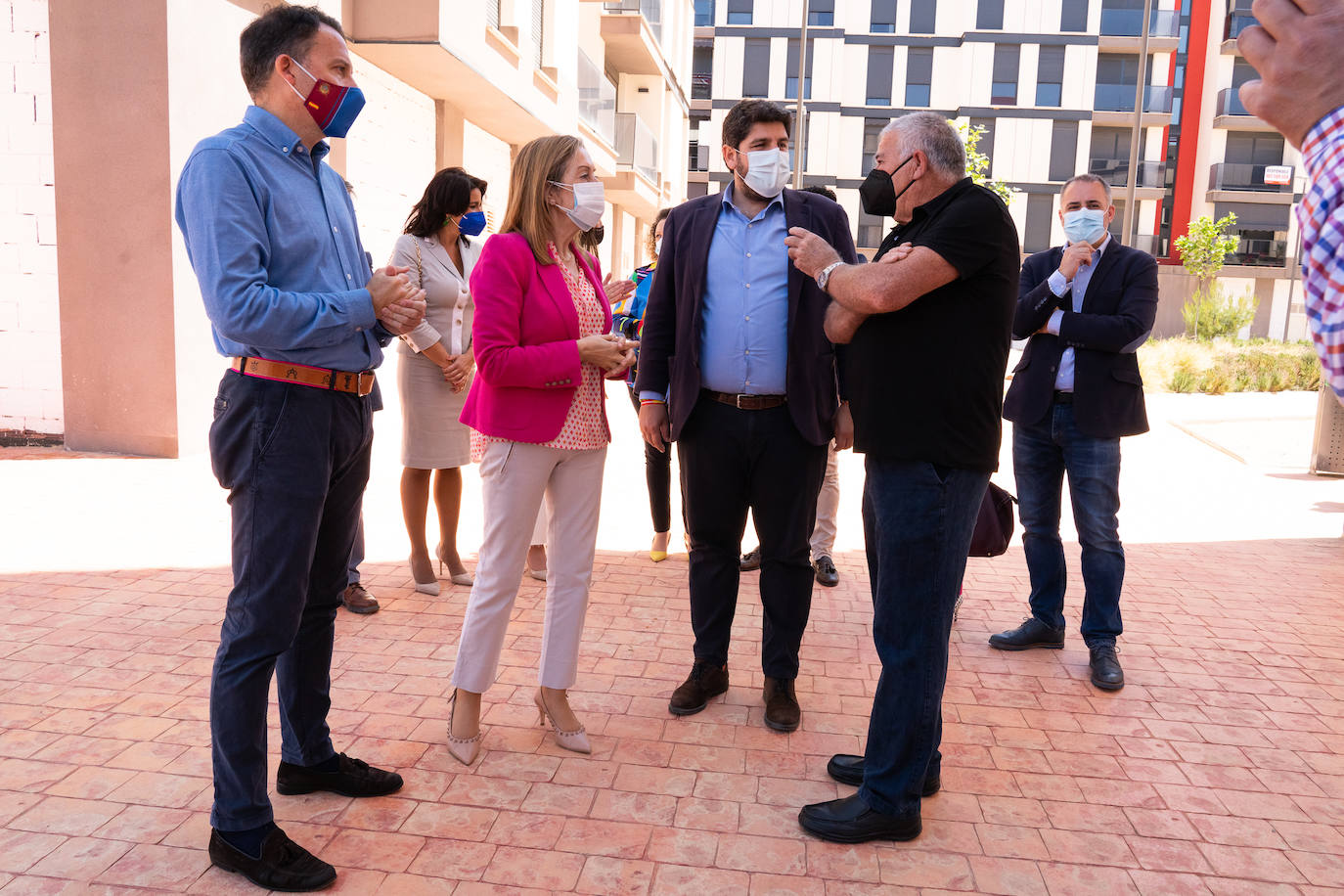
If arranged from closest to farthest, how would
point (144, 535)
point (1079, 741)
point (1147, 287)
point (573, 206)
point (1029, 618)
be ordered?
point (573, 206) < point (1079, 741) < point (1147, 287) < point (1029, 618) < point (144, 535)

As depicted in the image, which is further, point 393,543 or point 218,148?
point 393,543

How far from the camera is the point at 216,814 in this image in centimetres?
278

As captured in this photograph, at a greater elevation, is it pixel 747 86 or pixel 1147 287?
pixel 747 86

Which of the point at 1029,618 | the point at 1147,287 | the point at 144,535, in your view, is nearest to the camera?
the point at 1147,287

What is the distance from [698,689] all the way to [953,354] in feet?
6.03

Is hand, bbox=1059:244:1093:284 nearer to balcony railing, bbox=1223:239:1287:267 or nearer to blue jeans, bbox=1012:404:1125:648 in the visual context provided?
blue jeans, bbox=1012:404:1125:648

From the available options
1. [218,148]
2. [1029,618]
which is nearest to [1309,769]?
[1029,618]

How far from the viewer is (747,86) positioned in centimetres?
5184

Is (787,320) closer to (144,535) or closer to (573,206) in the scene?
(573,206)

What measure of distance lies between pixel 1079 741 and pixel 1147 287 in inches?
83.9

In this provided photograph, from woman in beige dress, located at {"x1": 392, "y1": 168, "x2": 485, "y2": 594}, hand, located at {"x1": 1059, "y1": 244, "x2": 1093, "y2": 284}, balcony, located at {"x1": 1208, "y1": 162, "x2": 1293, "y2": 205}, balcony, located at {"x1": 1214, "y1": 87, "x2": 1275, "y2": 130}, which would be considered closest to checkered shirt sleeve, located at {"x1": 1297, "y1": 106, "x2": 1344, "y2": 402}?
hand, located at {"x1": 1059, "y1": 244, "x2": 1093, "y2": 284}

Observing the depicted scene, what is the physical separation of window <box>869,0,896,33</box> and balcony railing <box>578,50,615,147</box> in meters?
33.9

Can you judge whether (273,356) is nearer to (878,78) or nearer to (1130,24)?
(878,78)

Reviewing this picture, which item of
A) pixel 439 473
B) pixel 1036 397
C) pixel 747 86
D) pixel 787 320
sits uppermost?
pixel 747 86
